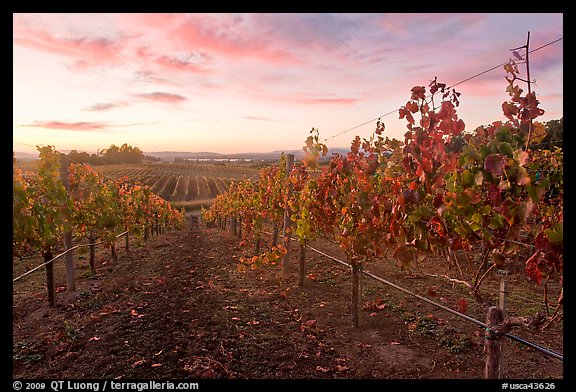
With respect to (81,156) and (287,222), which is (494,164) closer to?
(287,222)

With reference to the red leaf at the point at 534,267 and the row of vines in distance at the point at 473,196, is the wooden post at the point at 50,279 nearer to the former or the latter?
the row of vines in distance at the point at 473,196

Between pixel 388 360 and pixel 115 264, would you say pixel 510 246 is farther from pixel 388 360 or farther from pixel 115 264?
pixel 115 264

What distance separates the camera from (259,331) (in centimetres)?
684

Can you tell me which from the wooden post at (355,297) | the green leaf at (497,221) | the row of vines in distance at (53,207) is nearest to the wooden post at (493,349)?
the green leaf at (497,221)

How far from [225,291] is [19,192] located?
507 cm

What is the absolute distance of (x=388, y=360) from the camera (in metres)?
5.69

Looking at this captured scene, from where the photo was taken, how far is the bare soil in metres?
5.39

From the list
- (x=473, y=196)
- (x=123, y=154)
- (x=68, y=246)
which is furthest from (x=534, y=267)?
(x=123, y=154)

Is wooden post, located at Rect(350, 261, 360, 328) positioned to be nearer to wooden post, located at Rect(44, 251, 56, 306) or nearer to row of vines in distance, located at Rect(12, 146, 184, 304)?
row of vines in distance, located at Rect(12, 146, 184, 304)

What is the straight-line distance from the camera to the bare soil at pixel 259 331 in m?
5.39

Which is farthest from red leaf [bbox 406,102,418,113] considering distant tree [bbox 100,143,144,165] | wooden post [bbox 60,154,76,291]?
distant tree [bbox 100,143,144,165]
